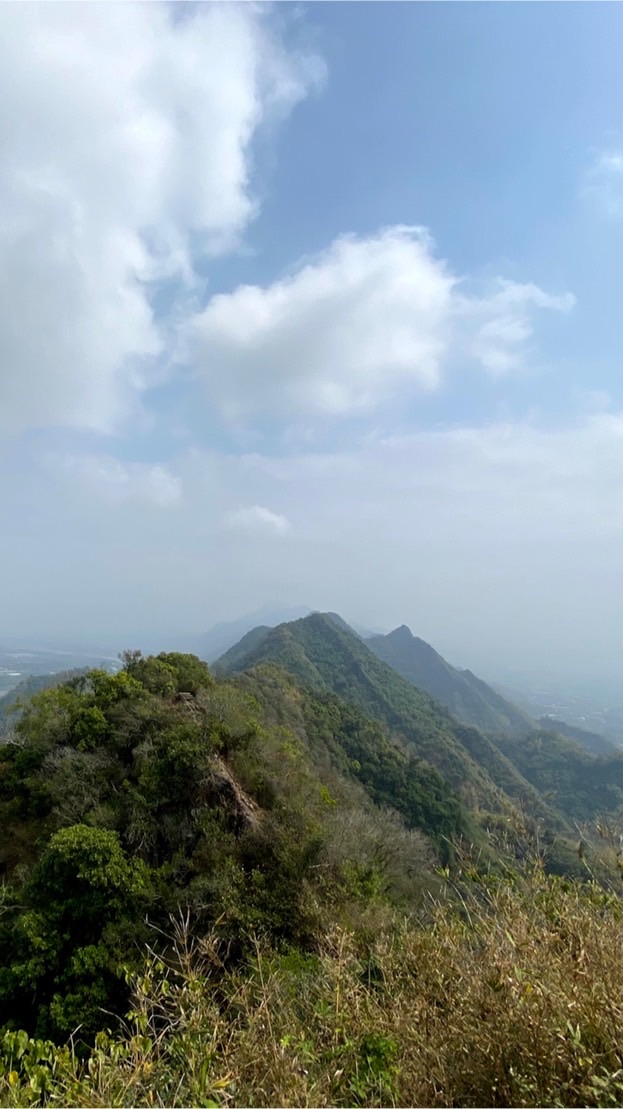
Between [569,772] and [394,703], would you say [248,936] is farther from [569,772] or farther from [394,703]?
[569,772]

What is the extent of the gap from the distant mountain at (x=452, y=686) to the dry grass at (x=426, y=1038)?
9717 centimetres

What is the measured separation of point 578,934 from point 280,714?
32651mm

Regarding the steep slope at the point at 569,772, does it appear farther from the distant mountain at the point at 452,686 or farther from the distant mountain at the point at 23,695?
the distant mountain at the point at 23,695

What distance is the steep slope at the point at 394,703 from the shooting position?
49875mm

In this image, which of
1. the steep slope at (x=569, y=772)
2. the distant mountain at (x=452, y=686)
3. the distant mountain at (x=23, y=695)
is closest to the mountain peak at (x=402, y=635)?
the distant mountain at (x=452, y=686)

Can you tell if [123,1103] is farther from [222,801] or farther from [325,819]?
[325,819]

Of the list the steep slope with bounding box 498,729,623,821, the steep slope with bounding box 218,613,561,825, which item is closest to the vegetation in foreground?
the steep slope with bounding box 218,613,561,825

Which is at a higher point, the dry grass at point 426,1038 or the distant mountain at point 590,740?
the dry grass at point 426,1038

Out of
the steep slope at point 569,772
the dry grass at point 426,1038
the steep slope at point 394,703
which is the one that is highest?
the dry grass at point 426,1038

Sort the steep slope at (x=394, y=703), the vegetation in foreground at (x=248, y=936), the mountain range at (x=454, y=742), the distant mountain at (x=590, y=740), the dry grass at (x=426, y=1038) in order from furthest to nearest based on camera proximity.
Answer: the distant mountain at (x=590, y=740), the steep slope at (x=394, y=703), the mountain range at (x=454, y=742), the vegetation in foreground at (x=248, y=936), the dry grass at (x=426, y=1038)

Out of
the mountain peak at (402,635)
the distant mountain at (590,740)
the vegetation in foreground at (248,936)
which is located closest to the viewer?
the vegetation in foreground at (248,936)

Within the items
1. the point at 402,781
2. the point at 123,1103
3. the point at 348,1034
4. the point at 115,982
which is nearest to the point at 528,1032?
the point at 348,1034

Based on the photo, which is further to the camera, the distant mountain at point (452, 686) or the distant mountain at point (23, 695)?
the distant mountain at point (452, 686)

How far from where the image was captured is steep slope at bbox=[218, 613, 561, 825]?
4988 centimetres
